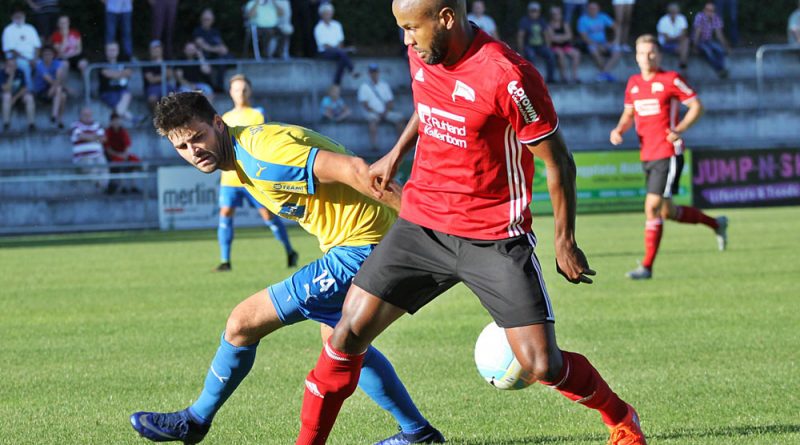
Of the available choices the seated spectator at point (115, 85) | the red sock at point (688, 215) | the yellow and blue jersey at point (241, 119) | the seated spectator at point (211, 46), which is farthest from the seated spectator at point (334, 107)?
the red sock at point (688, 215)

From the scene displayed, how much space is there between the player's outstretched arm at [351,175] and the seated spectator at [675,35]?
84.2 ft

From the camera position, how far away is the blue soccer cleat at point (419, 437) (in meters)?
5.75

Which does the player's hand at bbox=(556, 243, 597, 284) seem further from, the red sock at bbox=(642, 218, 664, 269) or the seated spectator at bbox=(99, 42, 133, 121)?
the seated spectator at bbox=(99, 42, 133, 121)

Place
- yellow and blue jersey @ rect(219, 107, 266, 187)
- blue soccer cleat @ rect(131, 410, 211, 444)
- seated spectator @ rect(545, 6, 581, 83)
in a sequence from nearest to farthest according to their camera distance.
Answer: blue soccer cleat @ rect(131, 410, 211, 444) < yellow and blue jersey @ rect(219, 107, 266, 187) < seated spectator @ rect(545, 6, 581, 83)

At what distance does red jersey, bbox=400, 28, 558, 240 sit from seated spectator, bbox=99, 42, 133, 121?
72.1 feet

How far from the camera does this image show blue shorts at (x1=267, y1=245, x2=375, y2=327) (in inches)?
213

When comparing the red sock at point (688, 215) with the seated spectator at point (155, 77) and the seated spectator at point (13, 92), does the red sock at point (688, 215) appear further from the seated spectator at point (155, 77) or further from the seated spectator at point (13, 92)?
the seated spectator at point (13, 92)

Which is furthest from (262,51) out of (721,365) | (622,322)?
(721,365)

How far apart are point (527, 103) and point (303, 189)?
50.2 inches

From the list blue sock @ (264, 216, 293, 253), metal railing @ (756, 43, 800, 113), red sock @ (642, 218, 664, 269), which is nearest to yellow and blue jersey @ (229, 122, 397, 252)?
red sock @ (642, 218, 664, 269)

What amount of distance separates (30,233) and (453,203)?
21.0 m

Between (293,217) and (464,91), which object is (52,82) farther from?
(464,91)

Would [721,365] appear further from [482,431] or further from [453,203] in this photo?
[453,203]

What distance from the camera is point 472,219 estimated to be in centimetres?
498
